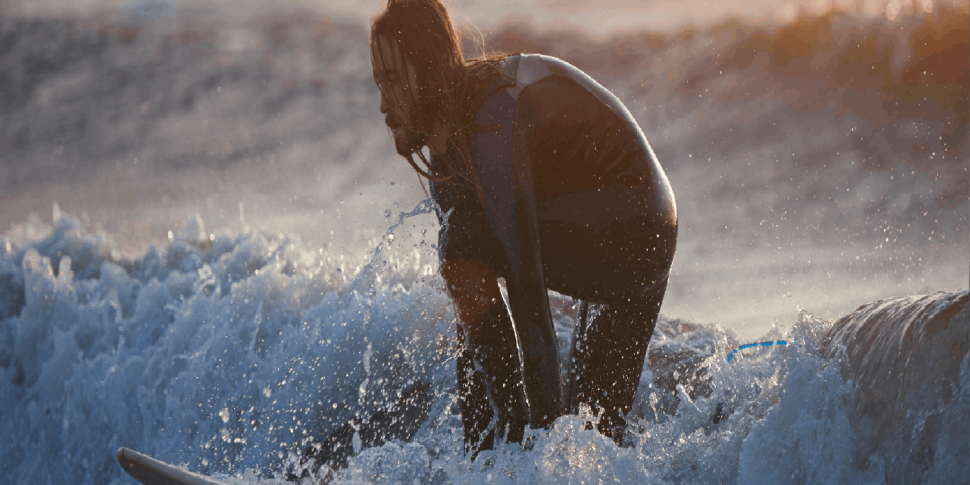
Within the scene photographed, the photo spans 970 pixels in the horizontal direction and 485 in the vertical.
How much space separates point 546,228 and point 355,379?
3.03m

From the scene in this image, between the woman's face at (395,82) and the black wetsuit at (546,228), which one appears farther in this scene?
the woman's face at (395,82)

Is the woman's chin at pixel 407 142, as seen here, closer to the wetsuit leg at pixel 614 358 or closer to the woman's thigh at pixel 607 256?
the woman's thigh at pixel 607 256

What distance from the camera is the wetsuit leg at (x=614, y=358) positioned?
74.0 inches

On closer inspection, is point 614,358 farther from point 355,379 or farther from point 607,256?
point 355,379

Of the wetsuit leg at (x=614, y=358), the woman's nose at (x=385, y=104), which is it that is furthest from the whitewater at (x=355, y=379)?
the woman's nose at (x=385, y=104)

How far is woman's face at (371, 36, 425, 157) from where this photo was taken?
1546 mm

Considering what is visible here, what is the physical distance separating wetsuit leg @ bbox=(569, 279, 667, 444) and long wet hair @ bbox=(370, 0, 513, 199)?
0.68 m

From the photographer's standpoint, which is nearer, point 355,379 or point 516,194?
point 516,194

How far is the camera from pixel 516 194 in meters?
1.38

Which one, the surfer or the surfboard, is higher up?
the surfer

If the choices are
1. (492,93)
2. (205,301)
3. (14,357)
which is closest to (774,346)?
(492,93)

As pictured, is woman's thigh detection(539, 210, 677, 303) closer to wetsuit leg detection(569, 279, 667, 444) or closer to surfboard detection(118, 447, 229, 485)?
wetsuit leg detection(569, 279, 667, 444)

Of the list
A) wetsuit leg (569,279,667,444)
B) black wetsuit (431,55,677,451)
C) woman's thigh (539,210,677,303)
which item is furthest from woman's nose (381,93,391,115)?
wetsuit leg (569,279,667,444)

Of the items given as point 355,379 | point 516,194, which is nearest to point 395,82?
point 516,194
